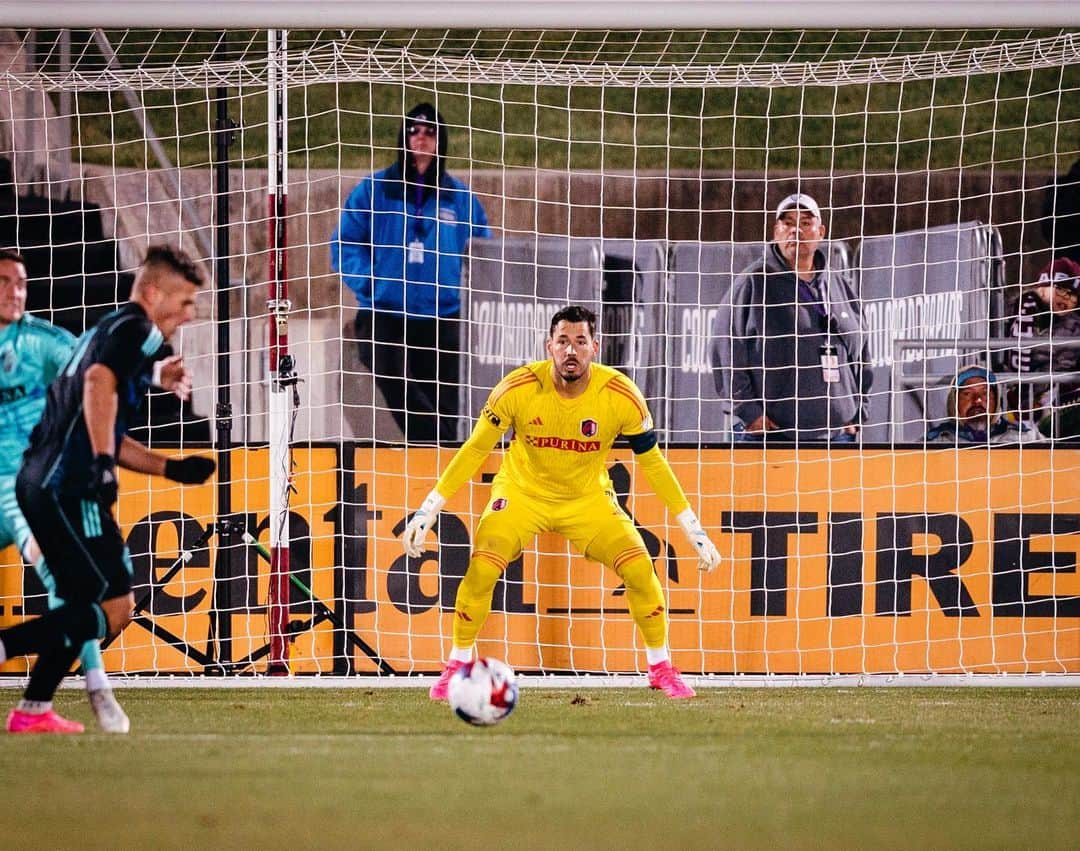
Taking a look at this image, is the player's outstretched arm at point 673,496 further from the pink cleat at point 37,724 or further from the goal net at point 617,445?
the pink cleat at point 37,724

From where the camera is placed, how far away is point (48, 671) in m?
5.76

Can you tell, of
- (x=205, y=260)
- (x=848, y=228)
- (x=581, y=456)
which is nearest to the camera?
(x=581, y=456)

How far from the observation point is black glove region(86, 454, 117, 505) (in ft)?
19.1

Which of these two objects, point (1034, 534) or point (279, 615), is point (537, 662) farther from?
point (1034, 534)

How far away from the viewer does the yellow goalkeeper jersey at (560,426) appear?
24.3 ft

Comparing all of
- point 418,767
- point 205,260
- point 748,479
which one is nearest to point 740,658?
point 748,479

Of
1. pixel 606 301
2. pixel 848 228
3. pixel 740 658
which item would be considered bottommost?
pixel 740 658

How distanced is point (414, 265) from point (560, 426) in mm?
2161

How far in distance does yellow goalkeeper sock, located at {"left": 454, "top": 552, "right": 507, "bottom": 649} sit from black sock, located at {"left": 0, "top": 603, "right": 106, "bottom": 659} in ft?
6.86

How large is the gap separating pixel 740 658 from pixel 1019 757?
10.3 ft

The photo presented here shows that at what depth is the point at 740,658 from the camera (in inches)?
330

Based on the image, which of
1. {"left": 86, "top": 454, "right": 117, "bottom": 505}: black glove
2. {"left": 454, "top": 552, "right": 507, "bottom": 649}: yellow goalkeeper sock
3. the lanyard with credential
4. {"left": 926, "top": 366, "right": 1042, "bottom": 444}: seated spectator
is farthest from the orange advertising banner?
{"left": 86, "top": 454, "right": 117, "bottom": 505}: black glove

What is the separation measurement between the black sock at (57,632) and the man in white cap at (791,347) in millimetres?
4115

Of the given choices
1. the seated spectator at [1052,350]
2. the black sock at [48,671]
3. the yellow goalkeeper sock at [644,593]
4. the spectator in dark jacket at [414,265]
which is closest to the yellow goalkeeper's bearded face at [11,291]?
the black sock at [48,671]
